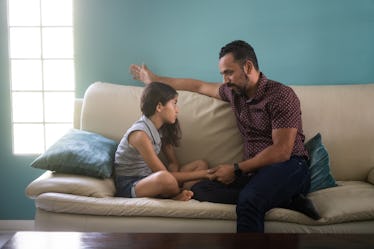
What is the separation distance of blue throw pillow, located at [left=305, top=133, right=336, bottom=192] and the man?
0.07 metres

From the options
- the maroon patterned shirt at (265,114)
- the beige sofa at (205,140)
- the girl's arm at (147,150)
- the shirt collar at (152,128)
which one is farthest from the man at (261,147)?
the shirt collar at (152,128)

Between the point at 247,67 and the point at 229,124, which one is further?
the point at 229,124

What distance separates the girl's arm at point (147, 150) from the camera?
2.21m

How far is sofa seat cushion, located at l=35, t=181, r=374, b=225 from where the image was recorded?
6.55ft

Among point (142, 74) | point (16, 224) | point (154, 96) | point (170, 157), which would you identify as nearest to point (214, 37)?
point (142, 74)

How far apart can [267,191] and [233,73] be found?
0.63 m

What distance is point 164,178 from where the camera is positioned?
2107 millimetres

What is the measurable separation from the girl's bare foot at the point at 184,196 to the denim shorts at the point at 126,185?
21 centimetres

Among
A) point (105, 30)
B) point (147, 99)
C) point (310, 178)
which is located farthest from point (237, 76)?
point (105, 30)

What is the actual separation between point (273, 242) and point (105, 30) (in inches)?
74.0

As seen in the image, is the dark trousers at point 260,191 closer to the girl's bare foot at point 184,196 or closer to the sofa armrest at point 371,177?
the girl's bare foot at point 184,196

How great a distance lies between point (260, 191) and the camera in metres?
2.04

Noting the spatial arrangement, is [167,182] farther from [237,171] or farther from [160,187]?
[237,171]

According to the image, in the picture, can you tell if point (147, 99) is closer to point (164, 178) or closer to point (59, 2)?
point (164, 178)
